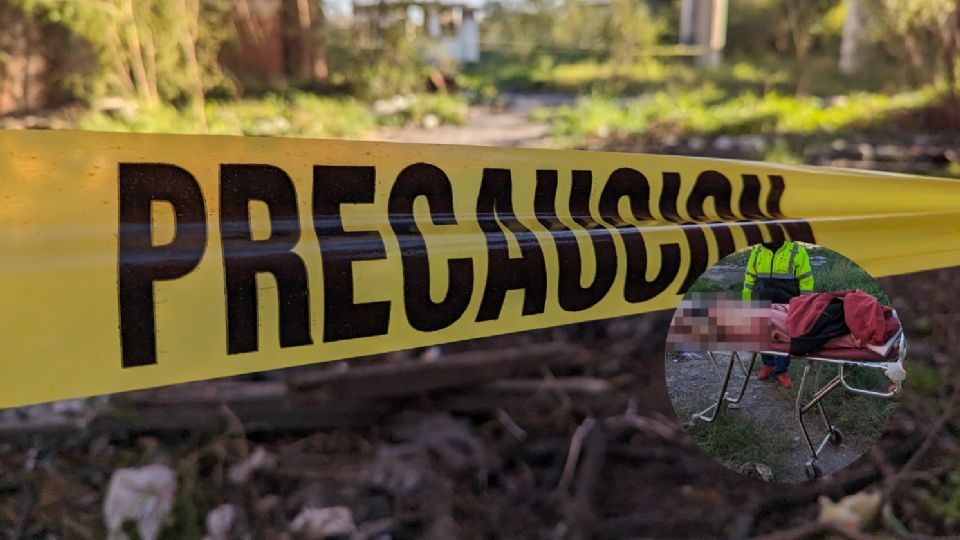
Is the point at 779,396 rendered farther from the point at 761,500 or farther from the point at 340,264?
the point at 761,500

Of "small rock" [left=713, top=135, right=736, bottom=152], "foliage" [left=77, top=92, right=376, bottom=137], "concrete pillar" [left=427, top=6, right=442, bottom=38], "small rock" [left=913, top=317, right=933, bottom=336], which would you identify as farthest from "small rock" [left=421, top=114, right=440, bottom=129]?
"concrete pillar" [left=427, top=6, right=442, bottom=38]

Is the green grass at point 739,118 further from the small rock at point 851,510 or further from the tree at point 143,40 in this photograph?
the small rock at point 851,510

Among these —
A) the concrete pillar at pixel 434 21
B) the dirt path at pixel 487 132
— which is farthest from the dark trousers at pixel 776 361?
the concrete pillar at pixel 434 21

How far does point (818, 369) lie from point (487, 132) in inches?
476

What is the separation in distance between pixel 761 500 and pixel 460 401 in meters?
1.21

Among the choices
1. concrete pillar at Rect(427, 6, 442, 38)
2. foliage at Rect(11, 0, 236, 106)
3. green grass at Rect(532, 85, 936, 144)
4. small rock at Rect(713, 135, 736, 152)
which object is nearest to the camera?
small rock at Rect(713, 135, 736, 152)

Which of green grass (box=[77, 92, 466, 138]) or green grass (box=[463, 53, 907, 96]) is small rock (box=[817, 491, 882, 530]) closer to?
green grass (box=[77, 92, 466, 138])

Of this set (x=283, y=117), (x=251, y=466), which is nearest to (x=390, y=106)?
(x=283, y=117)

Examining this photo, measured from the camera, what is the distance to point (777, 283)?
4.57 feet

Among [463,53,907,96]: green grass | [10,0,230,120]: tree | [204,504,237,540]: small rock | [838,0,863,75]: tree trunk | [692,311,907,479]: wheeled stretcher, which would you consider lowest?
[204,504,237,540]: small rock

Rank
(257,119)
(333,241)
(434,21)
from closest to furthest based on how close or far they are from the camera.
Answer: (333,241), (257,119), (434,21)

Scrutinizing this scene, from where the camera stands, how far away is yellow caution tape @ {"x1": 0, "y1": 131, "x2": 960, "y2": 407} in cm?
133

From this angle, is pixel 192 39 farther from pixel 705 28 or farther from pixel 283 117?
pixel 705 28

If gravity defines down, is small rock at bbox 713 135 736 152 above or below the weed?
above
